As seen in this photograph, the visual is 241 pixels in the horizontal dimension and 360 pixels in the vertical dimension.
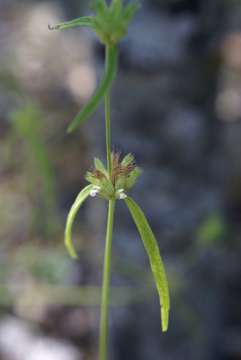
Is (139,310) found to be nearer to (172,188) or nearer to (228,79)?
(172,188)

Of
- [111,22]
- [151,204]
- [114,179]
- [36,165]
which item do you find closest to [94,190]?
[114,179]

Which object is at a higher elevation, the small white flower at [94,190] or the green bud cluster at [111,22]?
the green bud cluster at [111,22]

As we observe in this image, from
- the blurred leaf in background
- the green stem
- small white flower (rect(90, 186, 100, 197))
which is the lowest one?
the green stem

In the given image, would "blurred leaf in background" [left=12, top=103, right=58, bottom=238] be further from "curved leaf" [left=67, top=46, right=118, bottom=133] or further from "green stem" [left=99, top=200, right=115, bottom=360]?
"curved leaf" [left=67, top=46, right=118, bottom=133]

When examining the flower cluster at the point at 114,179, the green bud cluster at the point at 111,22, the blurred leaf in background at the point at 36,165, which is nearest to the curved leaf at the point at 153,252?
the flower cluster at the point at 114,179

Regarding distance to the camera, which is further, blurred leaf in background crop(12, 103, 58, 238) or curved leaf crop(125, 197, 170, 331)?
blurred leaf in background crop(12, 103, 58, 238)

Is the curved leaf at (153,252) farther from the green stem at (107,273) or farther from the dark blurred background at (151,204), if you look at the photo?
A: the dark blurred background at (151,204)

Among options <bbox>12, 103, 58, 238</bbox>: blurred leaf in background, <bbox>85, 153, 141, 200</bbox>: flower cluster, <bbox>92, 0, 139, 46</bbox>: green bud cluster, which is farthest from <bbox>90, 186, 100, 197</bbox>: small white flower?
<bbox>12, 103, 58, 238</bbox>: blurred leaf in background

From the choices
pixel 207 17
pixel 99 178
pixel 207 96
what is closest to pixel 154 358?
pixel 207 96
